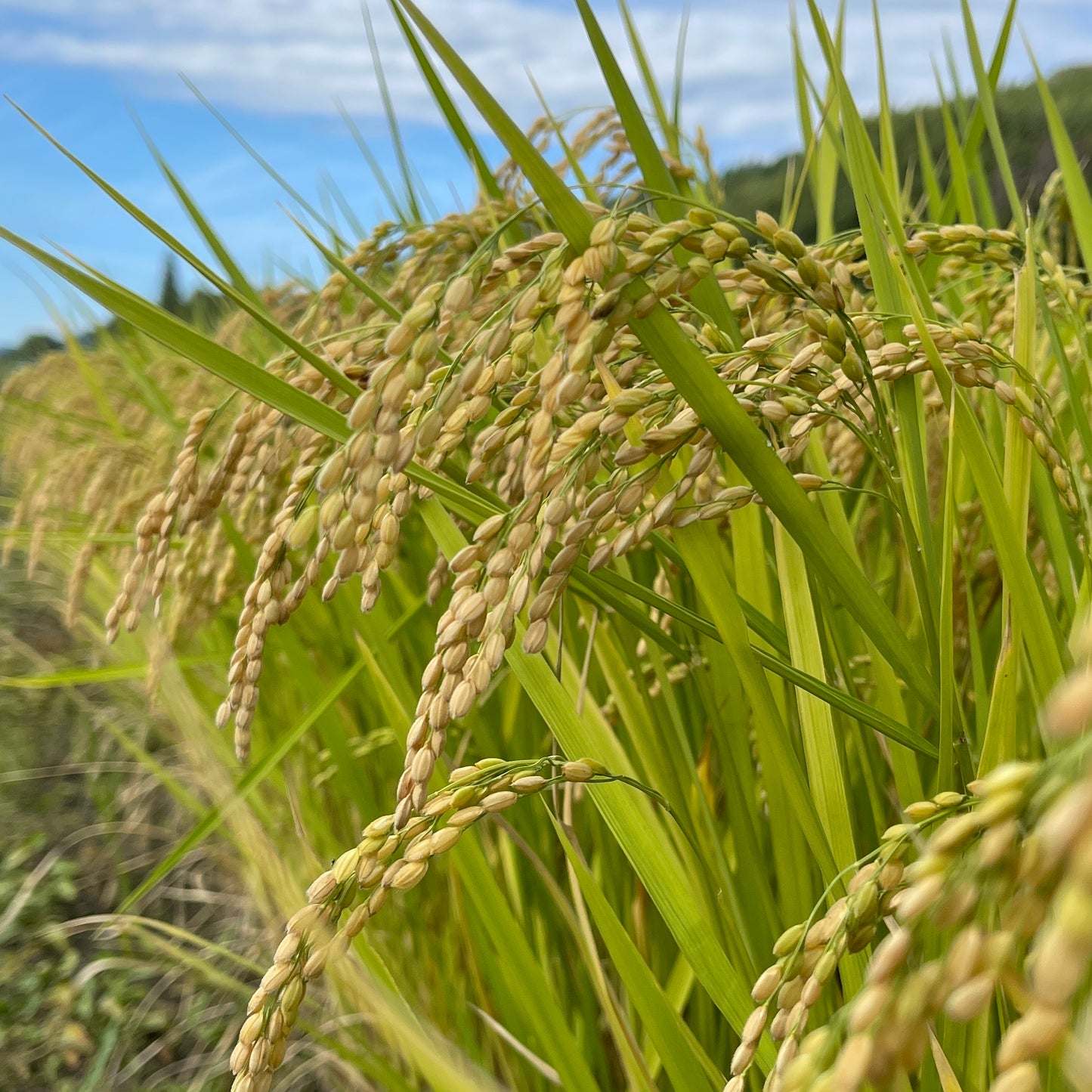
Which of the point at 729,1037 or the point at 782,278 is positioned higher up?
the point at 782,278

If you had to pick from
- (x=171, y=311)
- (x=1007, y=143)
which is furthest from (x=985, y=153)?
(x=171, y=311)

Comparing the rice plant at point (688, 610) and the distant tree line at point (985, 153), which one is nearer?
the rice plant at point (688, 610)

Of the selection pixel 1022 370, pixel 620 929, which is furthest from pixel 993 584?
pixel 620 929

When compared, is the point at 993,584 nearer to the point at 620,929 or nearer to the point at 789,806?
the point at 789,806

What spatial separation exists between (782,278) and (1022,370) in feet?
0.82

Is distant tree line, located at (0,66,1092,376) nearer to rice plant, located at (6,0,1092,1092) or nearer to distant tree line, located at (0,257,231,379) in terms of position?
distant tree line, located at (0,257,231,379)

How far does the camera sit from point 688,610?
75cm

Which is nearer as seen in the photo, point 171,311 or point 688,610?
point 688,610

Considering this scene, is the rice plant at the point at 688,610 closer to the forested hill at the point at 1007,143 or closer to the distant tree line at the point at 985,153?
the distant tree line at the point at 985,153

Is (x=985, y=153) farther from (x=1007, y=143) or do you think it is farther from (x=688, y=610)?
(x=688, y=610)

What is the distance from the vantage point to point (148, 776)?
10.7 ft

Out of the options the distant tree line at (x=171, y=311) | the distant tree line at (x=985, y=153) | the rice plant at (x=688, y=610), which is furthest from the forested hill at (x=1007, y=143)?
the rice plant at (x=688, y=610)

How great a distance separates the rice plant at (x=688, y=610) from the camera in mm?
478

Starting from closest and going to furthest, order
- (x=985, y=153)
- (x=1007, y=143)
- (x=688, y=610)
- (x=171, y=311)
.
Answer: (x=688, y=610) → (x=171, y=311) → (x=1007, y=143) → (x=985, y=153)
